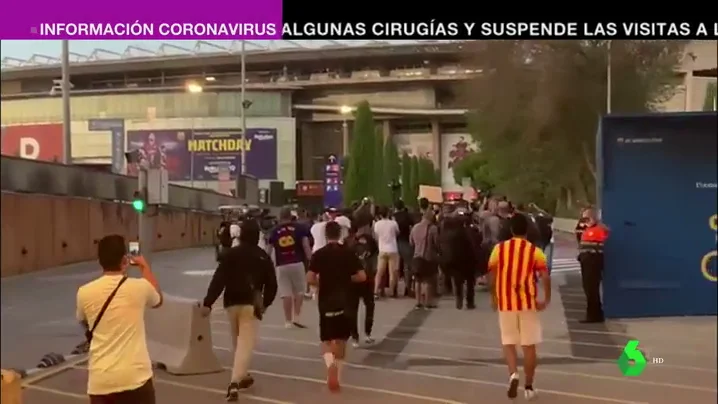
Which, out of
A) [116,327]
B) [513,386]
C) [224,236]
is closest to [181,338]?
[224,236]

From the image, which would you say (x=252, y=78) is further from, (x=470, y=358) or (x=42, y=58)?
(x=470, y=358)

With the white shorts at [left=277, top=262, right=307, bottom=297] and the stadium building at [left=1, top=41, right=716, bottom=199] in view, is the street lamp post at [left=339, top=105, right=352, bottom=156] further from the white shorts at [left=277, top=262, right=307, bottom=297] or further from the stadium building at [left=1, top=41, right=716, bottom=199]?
the white shorts at [left=277, top=262, right=307, bottom=297]

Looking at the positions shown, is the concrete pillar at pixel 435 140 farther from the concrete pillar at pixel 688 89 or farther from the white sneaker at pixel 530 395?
the concrete pillar at pixel 688 89

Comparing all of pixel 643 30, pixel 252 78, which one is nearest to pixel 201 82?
pixel 252 78

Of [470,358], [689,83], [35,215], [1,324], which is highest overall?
[689,83]

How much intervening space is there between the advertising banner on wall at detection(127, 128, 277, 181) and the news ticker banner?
0.86 metres

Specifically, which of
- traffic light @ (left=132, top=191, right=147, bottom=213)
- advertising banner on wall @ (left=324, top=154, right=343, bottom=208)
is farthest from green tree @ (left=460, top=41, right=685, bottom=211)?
traffic light @ (left=132, top=191, right=147, bottom=213)

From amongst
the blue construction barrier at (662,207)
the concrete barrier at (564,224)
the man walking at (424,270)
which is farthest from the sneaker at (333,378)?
the man walking at (424,270)

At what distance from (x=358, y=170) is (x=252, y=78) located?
0.97 m

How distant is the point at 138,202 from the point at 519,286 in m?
2.55

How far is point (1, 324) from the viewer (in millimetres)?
6379

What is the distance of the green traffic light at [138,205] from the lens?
673cm

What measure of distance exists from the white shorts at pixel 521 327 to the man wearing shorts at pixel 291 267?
2.25 meters

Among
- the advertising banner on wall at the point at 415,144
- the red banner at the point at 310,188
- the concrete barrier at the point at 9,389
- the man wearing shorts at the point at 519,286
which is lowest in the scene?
the concrete barrier at the point at 9,389
